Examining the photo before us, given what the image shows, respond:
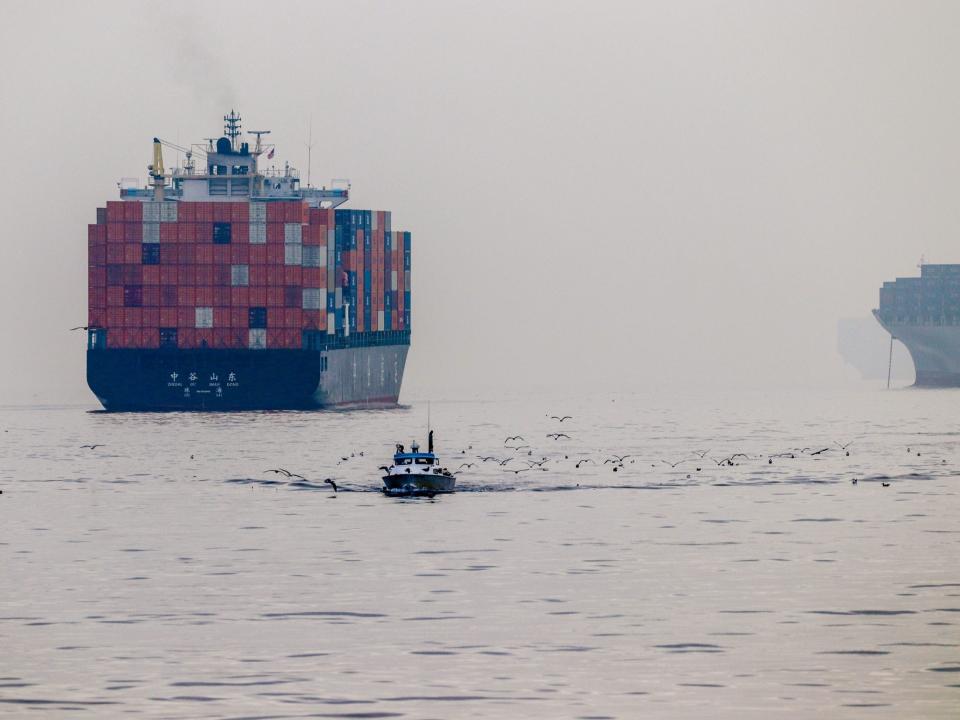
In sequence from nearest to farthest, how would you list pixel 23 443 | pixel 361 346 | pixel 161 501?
1. pixel 161 501
2. pixel 23 443
3. pixel 361 346

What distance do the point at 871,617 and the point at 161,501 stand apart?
42.0 metres

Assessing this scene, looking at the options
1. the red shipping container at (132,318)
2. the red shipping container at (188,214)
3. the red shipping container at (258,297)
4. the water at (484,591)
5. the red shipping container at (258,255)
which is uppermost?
the red shipping container at (188,214)

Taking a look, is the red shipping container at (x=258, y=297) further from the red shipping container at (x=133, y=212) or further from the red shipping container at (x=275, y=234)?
the red shipping container at (x=133, y=212)

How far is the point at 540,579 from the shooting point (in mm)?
56281

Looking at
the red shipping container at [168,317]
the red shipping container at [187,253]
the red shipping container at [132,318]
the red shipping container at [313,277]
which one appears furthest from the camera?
the red shipping container at [313,277]

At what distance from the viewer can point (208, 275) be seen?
165m

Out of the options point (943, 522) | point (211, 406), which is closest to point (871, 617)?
point (943, 522)

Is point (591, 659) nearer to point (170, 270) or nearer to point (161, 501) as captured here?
point (161, 501)

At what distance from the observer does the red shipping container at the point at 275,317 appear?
541ft

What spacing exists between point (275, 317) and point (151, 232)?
1174 cm

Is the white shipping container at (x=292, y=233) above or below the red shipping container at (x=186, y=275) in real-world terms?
above

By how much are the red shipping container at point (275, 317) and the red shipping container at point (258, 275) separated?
2436 millimetres

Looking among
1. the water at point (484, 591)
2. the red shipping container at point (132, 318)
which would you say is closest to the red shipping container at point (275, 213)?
the red shipping container at point (132, 318)

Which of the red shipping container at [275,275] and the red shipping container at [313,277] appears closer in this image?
the red shipping container at [275,275]
